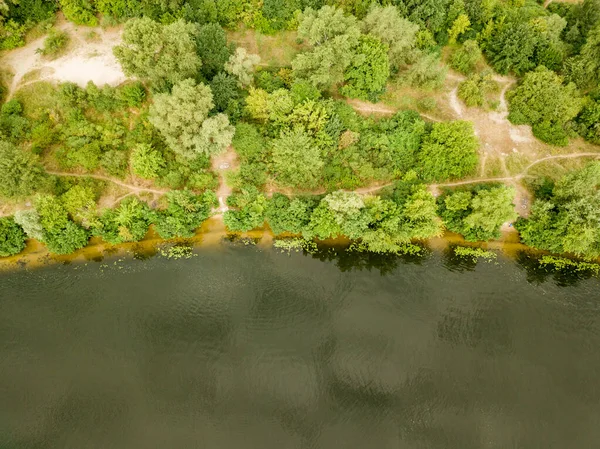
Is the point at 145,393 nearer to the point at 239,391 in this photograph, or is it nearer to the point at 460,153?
the point at 239,391

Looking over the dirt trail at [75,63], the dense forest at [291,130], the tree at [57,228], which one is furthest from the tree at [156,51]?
the tree at [57,228]

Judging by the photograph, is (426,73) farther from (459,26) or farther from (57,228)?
(57,228)

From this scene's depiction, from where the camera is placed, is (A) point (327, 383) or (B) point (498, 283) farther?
(B) point (498, 283)

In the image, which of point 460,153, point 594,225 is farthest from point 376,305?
point 594,225

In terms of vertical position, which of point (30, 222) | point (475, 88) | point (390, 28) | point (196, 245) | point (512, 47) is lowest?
point (196, 245)

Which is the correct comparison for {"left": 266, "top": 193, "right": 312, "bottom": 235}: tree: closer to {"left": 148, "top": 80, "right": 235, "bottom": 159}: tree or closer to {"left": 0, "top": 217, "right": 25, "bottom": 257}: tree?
{"left": 148, "top": 80, "right": 235, "bottom": 159}: tree

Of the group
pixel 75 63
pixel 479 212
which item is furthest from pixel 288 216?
pixel 75 63

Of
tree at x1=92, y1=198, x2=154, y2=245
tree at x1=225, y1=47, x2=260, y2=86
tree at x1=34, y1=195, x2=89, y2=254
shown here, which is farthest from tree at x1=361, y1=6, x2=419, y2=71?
tree at x1=34, y1=195, x2=89, y2=254
